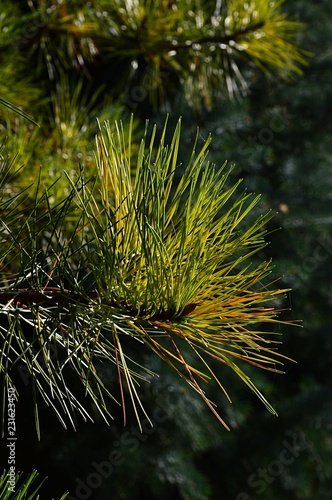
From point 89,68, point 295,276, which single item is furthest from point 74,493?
point 89,68

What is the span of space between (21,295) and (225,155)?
0.59 m

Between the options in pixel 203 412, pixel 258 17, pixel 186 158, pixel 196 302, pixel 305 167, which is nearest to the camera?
pixel 196 302

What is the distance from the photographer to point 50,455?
89 cm

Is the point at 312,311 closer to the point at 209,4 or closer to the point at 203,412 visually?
the point at 203,412

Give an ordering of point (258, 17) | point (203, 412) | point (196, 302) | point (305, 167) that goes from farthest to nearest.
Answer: point (305, 167)
point (203, 412)
point (258, 17)
point (196, 302)

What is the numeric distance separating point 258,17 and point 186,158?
0.68ft

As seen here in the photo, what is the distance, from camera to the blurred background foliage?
70 cm

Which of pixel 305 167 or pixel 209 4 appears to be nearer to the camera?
pixel 209 4

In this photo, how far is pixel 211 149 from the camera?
91 cm

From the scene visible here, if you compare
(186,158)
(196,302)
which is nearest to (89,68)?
(186,158)

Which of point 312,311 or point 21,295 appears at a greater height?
point 21,295

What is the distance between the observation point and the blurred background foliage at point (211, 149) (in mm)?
705

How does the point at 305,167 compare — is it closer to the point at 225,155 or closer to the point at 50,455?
the point at 225,155

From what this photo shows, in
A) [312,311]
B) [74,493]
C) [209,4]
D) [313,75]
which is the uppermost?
[209,4]
